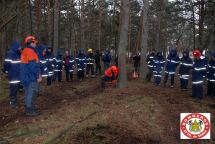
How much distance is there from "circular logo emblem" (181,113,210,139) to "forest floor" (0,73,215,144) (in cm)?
194

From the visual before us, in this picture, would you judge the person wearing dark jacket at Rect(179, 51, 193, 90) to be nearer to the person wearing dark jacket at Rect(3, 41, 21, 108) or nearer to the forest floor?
the forest floor

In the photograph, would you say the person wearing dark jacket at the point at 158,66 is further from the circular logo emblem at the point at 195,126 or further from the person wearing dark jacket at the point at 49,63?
the circular logo emblem at the point at 195,126

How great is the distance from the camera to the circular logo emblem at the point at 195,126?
26.8 ft

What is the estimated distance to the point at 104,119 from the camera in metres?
11.2

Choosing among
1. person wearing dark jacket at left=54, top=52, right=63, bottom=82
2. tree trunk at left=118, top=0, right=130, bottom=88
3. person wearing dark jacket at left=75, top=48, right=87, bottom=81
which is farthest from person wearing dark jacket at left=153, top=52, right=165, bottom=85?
person wearing dark jacket at left=54, top=52, right=63, bottom=82

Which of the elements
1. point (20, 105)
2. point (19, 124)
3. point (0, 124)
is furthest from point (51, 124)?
point (20, 105)

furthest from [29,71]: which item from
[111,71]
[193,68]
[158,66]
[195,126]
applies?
Answer: [158,66]

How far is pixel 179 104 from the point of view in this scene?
14.9 metres

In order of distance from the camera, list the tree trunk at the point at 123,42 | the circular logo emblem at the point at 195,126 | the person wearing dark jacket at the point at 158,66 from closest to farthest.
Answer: the circular logo emblem at the point at 195,126, the tree trunk at the point at 123,42, the person wearing dark jacket at the point at 158,66

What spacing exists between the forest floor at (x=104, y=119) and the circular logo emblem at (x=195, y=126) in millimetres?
1936

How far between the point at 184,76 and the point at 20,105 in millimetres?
8662

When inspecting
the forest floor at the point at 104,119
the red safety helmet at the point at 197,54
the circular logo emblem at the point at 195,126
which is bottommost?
the forest floor at the point at 104,119

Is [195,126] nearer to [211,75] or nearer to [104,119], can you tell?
[104,119]

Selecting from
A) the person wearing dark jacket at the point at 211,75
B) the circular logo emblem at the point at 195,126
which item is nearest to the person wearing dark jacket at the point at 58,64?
the person wearing dark jacket at the point at 211,75
